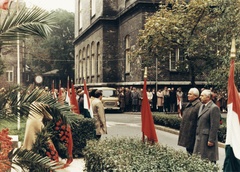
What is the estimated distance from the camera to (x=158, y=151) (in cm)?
768

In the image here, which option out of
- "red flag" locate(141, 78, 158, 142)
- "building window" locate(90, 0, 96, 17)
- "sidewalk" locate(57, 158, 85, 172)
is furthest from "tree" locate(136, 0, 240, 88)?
"building window" locate(90, 0, 96, 17)

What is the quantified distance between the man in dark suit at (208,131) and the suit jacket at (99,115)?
367 centimetres

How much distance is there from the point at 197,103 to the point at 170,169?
12.4 ft

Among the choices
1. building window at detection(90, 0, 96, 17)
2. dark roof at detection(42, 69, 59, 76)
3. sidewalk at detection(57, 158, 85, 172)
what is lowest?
sidewalk at detection(57, 158, 85, 172)

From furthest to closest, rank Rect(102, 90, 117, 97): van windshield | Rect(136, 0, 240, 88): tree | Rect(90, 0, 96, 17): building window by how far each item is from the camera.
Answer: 1. Rect(90, 0, 96, 17): building window
2. Rect(102, 90, 117, 97): van windshield
3. Rect(136, 0, 240, 88): tree

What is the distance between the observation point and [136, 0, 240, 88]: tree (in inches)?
864

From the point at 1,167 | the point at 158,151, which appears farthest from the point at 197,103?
the point at 1,167

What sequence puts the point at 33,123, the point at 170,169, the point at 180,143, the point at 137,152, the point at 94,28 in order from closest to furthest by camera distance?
the point at 170,169
the point at 137,152
the point at 33,123
the point at 180,143
the point at 94,28

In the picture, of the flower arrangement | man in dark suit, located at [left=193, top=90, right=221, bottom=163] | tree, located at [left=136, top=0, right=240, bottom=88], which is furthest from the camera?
tree, located at [left=136, top=0, right=240, bottom=88]

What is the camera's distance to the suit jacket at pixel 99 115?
1254 cm

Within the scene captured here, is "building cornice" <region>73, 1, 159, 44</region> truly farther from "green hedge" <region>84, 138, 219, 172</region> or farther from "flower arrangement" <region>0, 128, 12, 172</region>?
"flower arrangement" <region>0, 128, 12, 172</region>

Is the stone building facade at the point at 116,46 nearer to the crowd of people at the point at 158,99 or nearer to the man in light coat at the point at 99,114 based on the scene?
the crowd of people at the point at 158,99

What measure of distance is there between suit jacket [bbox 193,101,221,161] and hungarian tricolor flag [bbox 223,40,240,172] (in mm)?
2098

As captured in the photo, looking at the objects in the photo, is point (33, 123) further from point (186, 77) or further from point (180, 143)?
point (186, 77)
